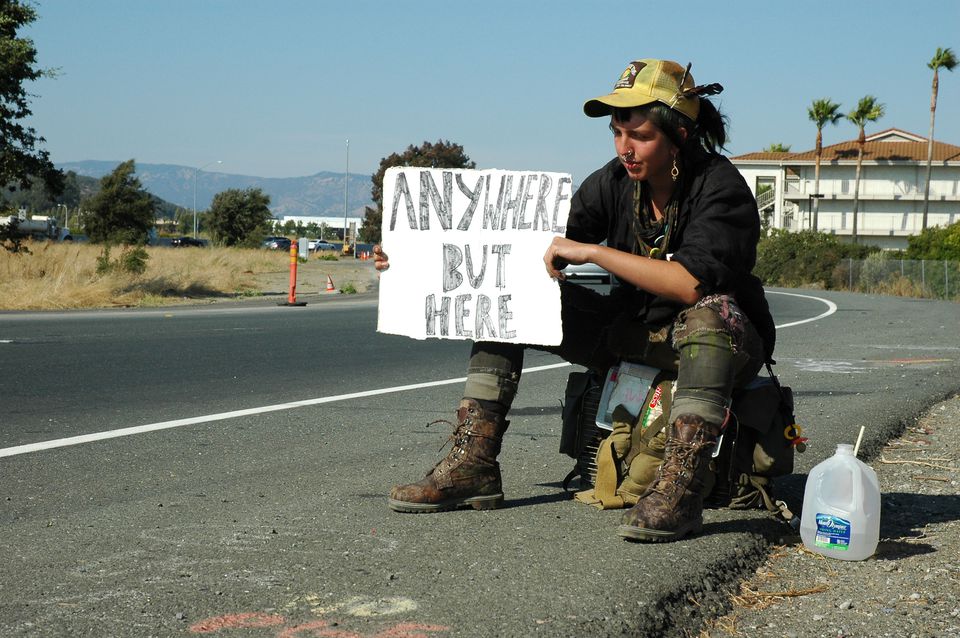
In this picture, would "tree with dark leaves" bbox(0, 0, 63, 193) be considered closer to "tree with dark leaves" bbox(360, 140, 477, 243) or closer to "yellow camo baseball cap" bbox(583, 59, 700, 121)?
"yellow camo baseball cap" bbox(583, 59, 700, 121)

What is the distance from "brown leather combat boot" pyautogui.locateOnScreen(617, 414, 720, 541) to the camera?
3852 millimetres

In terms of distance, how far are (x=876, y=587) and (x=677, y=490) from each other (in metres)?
0.69

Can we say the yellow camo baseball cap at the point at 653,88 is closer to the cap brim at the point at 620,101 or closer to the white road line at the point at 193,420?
the cap brim at the point at 620,101

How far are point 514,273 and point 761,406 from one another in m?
1.05

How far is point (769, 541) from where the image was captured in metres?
4.14

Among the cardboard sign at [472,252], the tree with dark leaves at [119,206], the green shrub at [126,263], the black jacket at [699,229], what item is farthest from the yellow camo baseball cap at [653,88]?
the tree with dark leaves at [119,206]

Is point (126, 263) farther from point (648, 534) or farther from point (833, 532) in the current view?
point (833, 532)

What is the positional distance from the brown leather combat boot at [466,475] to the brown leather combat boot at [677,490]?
0.61 m

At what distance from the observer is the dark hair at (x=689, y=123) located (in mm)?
4145

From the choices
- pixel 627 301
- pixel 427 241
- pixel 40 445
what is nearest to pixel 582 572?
pixel 627 301

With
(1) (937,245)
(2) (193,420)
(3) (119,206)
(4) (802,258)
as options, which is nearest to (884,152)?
(1) (937,245)

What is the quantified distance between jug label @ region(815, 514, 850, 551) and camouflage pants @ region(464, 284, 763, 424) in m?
0.49

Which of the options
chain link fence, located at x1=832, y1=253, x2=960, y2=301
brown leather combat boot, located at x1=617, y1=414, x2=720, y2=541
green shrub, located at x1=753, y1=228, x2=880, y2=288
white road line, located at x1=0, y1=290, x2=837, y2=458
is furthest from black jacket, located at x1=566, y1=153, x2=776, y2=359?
green shrub, located at x1=753, y1=228, x2=880, y2=288

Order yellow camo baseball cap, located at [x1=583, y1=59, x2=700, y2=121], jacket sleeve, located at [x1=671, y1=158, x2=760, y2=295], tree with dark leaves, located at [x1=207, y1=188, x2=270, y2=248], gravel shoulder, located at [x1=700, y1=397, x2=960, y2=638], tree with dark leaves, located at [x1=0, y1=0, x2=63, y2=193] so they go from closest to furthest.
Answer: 1. gravel shoulder, located at [x1=700, y1=397, x2=960, y2=638]
2. jacket sleeve, located at [x1=671, y1=158, x2=760, y2=295]
3. yellow camo baseball cap, located at [x1=583, y1=59, x2=700, y2=121]
4. tree with dark leaves, located at [x1=0, y1=0, x2=63, y2=193]
5. tree with dark leaves, located at [x1=207, y1=188, x2=270, y2=248]
